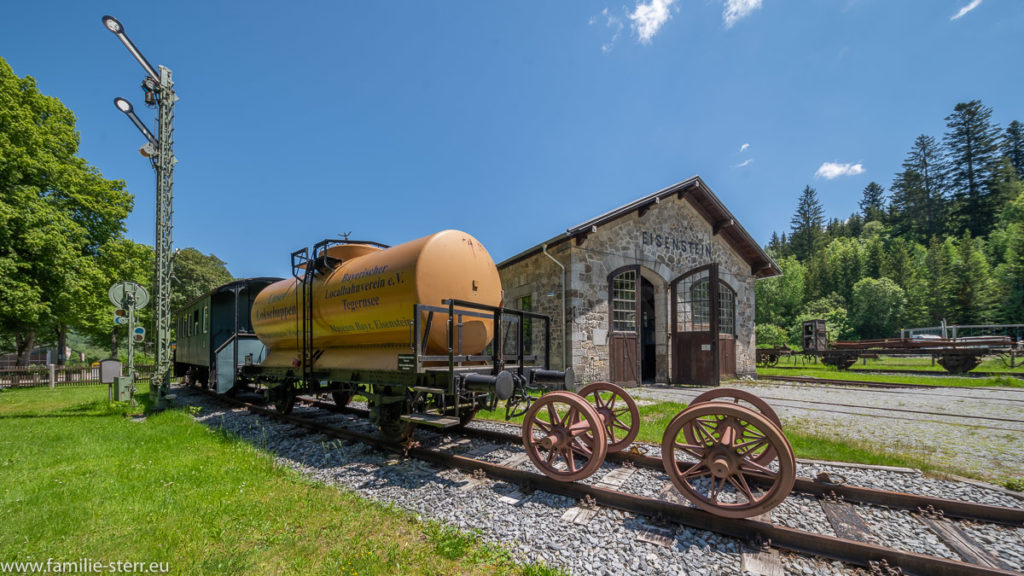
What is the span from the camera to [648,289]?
1705cm

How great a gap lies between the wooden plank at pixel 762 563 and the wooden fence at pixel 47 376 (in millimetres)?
21465

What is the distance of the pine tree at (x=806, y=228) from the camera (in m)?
80.1

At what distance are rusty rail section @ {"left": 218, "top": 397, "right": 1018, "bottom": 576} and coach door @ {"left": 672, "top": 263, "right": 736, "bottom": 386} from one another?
11079 millimetres

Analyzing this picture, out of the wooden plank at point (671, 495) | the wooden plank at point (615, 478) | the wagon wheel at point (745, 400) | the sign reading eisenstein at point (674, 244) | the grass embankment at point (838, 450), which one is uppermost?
the sign reading eisenstein at point (674, 244)

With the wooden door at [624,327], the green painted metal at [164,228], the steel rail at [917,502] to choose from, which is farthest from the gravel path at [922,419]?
the green painted metal at [164,228]

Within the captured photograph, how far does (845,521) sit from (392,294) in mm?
5449

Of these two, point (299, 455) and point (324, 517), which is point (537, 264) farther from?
point (324, 517)

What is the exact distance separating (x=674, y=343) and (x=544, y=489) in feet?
38.3

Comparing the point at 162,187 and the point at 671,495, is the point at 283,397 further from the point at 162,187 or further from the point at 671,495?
the point at 671,495

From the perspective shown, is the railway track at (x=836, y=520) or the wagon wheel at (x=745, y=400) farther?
the wagon wheel at (x=745, y=400)

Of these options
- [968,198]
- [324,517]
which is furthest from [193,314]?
[968,198]

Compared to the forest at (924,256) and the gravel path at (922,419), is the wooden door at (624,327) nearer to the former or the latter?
the gravel path at (922,419)

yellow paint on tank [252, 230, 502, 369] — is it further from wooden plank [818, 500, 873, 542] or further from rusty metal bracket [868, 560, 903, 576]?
rusty metal bracket [868, 560, 903, 576]

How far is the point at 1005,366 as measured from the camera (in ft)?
65.5
